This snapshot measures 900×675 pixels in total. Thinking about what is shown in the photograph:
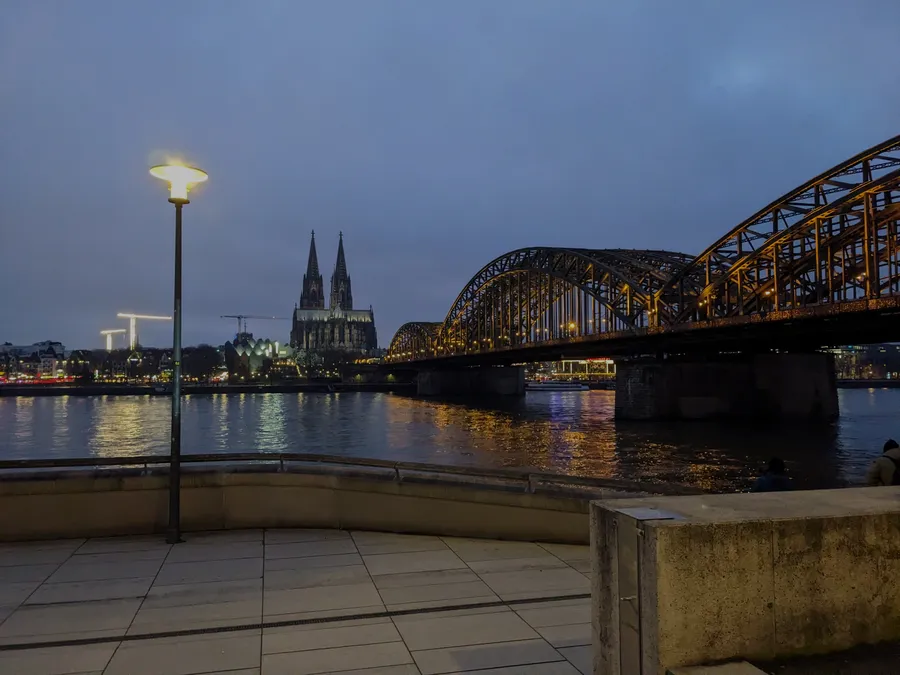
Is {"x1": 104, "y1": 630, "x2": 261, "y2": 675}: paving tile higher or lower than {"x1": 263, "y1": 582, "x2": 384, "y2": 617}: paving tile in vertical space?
higher

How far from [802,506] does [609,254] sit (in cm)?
9058

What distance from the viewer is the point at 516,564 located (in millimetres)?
8297

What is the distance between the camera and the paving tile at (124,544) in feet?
29.4

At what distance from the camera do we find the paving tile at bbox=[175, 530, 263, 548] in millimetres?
9398

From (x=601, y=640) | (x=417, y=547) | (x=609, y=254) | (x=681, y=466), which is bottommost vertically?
(x=681, y=466)

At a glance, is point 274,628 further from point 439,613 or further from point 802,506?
point 802,506

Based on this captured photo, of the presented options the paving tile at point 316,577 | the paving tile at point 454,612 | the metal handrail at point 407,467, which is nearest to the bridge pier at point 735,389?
the metal handrail at point 407,467

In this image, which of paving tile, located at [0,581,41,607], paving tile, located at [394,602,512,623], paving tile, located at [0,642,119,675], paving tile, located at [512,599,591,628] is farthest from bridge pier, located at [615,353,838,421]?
paving tile, located at [0,642,119,675]

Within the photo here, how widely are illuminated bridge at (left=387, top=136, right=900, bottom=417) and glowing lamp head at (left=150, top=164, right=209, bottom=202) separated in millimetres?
44505

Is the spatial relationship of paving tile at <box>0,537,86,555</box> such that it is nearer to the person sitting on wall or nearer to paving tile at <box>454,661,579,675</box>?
paving tile at <box>454,661,579,675</box>

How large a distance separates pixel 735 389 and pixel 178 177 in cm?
6889

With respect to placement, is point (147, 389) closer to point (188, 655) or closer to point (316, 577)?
point (316, 577)

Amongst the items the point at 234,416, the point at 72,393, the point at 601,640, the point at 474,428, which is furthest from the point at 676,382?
the point at 72,393

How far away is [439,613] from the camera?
6.54 meters
